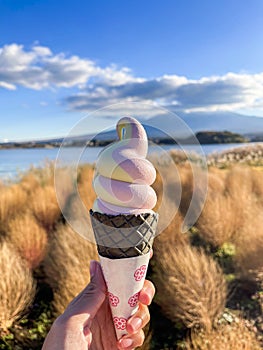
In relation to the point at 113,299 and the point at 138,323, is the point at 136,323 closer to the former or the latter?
the point at 138,323

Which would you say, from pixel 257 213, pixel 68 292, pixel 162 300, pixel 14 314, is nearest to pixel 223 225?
pixel 257 213

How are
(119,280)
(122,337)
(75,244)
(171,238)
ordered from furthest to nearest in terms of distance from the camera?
(171,238) → (75,244) → (122,337) → (119,280)

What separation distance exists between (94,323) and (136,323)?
0.21 meters

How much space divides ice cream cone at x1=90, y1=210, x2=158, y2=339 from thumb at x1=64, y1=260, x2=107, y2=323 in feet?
0.18

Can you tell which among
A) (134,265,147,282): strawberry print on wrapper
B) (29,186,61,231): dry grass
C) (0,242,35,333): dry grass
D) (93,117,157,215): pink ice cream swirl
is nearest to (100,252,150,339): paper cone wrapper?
(134,265,147,282): strawberry print on wrapper

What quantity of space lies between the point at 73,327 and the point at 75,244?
2048 millimetres

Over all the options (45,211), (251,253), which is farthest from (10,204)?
(251,253)

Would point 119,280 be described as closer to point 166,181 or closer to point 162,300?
point 166,181

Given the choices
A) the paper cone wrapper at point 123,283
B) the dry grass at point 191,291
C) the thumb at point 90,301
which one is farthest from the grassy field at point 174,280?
the paper cone wrapper at point 123,283

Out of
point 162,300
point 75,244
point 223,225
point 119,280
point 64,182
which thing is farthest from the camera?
point 223,225

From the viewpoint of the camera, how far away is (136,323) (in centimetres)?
139

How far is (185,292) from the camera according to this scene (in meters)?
2.76

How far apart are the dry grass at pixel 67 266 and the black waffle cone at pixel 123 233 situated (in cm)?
163

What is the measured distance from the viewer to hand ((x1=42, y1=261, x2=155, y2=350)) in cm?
132
